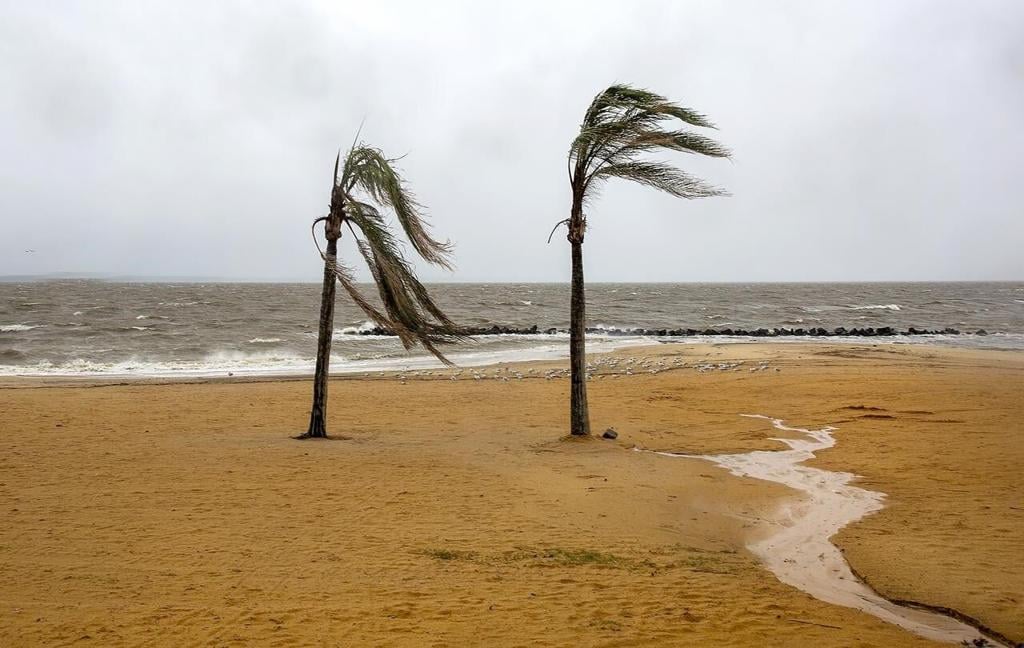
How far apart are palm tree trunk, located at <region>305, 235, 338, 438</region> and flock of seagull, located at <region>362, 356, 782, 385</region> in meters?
8.25

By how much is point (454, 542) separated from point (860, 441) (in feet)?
26.3

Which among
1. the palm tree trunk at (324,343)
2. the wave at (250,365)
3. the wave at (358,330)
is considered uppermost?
the palm tree trunk at (324,343)

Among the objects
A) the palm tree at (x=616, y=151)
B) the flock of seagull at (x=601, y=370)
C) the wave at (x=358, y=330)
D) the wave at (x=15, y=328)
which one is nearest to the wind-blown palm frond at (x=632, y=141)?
the palm tree at (x=616, y=151)

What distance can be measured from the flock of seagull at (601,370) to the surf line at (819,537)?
1015cm

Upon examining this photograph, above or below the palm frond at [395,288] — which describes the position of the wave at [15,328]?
below

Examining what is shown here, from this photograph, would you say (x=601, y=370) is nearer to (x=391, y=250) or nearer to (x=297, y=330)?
(x=391, y=250)

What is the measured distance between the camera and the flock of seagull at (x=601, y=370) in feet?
68.8

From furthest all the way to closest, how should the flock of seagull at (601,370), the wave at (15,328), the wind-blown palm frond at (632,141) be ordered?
the wave at (15,328)
the flock of seagull at (601,370)
the wind-blown palm frond at (632,141)

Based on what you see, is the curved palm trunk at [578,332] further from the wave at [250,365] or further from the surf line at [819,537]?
the wave at [250,365]

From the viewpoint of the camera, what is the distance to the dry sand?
460cm

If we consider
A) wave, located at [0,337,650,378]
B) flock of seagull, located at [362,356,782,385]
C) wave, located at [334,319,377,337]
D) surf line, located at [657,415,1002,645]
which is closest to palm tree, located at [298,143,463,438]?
surf line, located at [657,415,1002,645]

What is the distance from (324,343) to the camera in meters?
11.1

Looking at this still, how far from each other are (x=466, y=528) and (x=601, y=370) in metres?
16.3

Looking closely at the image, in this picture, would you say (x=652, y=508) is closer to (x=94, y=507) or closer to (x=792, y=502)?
(x=792, y=502)
